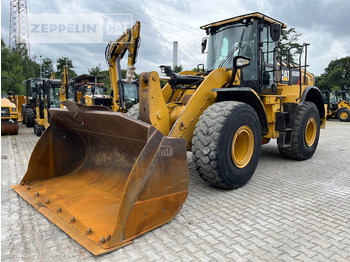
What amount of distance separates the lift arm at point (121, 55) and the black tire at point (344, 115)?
17.1m

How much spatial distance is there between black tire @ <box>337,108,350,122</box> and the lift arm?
56.1ft

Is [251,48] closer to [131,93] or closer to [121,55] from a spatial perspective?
[121,55]

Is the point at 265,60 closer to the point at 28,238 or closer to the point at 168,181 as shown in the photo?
the point at 168,181

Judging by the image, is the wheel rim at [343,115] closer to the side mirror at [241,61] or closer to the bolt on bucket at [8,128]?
the side mirror at [241,61]

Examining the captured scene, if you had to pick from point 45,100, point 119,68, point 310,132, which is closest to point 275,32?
point 310,132

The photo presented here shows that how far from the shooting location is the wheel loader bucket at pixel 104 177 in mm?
2520

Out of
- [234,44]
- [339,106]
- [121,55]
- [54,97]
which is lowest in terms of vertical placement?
[339,106]

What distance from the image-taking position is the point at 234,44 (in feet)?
16.1

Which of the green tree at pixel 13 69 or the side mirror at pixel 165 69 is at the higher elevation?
the green tree at pixel 13 69

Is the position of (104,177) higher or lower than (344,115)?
lower

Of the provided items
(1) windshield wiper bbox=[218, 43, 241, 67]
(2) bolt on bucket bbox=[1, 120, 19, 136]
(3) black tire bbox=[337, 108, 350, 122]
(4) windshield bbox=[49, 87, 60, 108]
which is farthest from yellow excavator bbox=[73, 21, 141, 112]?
(3) black tire bbox=[337, 108, 350, 122]

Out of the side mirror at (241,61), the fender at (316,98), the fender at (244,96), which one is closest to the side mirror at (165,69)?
the fender at (244,96)

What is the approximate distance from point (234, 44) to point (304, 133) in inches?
94.2

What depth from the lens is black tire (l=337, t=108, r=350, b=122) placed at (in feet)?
63.4
